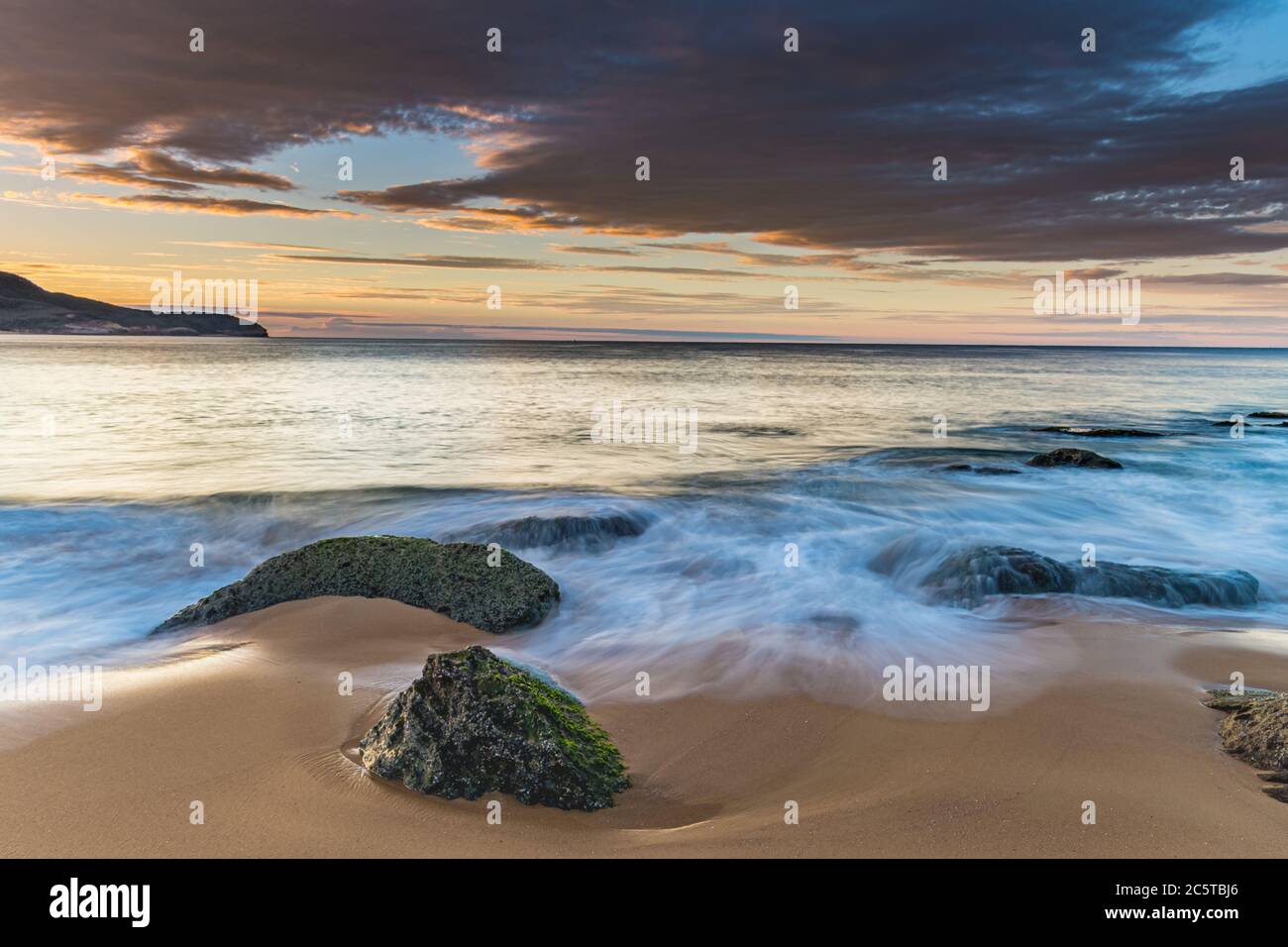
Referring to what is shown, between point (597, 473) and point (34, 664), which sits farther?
point (597, 473)

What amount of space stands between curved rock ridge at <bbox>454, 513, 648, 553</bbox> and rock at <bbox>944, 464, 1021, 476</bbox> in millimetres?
9739

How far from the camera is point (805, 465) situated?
20.1 meters

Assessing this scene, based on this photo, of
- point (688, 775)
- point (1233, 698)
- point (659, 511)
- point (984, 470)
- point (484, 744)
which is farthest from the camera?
point (984, 470)

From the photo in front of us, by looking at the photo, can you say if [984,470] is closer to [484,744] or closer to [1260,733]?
[1260,733]

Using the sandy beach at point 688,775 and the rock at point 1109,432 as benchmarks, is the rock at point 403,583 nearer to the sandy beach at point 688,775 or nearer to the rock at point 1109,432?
the sandy beach at point 688,775

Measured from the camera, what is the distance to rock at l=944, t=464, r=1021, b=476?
59.9 feet

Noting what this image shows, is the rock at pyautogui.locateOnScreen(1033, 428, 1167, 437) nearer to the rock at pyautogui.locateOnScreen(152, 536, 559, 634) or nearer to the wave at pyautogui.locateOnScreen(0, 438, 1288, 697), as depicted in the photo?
the wave at pyautogui.locateOnScreen(0, 438, 1288, 697)

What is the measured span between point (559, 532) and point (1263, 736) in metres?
8.69

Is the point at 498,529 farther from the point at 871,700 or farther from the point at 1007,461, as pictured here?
the point at 1007,461

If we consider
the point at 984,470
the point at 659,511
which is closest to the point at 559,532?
the point at 659,511

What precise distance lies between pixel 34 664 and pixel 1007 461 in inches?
764

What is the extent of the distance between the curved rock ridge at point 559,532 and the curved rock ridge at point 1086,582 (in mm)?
4700

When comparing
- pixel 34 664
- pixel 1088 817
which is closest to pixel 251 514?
pixel 34 664

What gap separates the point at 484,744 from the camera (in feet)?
14.9
